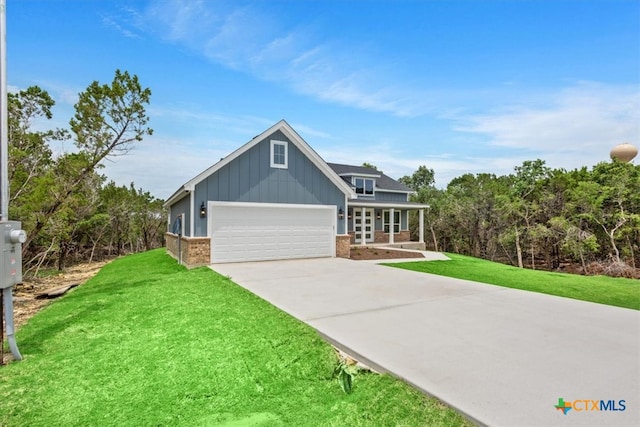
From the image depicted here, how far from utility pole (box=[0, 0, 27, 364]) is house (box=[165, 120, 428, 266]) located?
728cm

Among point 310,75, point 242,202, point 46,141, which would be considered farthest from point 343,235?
point 46,141

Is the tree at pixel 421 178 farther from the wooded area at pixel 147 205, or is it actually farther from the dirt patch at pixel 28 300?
the dirt patch at pixel 28 300

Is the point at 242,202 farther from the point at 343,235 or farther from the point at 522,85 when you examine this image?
the point at 522,85

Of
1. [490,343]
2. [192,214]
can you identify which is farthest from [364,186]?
[490,343]

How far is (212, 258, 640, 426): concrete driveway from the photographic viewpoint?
8.85 feet

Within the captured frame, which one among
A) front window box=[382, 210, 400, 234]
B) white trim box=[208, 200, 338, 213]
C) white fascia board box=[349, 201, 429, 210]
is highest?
white fascia board box=[349, 201, 429, 210]

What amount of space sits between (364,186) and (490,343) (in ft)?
60.7

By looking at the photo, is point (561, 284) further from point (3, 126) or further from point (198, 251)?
point (3, 126)

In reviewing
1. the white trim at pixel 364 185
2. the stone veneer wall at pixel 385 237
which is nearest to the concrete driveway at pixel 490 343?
the stone veneer wall at pixel 385 237

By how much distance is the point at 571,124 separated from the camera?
45.5 feet

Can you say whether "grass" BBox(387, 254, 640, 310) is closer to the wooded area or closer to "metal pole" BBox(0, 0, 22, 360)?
the wooded area

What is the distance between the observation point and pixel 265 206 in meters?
12.6

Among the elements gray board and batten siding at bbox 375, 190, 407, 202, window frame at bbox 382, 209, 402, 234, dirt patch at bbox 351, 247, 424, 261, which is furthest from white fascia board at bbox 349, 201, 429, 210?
dirt patch at bbox 351, 247, 424, 261

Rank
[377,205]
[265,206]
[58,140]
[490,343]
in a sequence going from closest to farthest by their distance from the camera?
[490,343], [58,140], [265,206], [377,205]
